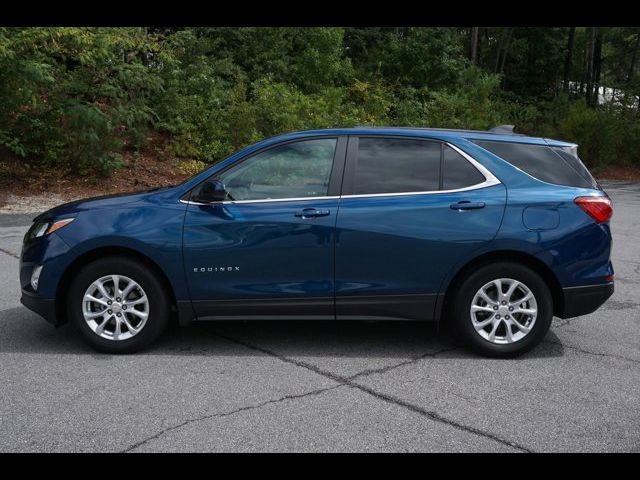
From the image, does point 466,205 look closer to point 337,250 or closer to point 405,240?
point 405,240

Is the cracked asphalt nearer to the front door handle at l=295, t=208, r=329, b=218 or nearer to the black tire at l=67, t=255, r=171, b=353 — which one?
the black tire at l=67, t=255, r=171, b=353

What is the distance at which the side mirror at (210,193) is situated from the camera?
5090 mm

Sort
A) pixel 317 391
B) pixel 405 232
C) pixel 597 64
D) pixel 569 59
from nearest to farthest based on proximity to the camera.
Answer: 1. pixel 317 391
2. pixel 405 232
3. pixel 569 59
4. pixel 597 64

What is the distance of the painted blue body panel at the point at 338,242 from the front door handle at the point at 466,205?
4 cm

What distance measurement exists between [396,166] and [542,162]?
3.70 ft

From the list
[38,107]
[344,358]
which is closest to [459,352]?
[344,358]

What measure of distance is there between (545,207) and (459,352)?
4.19 ft

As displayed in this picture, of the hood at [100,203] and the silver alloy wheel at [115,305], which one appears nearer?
the silver alloy wheel at [115,305]

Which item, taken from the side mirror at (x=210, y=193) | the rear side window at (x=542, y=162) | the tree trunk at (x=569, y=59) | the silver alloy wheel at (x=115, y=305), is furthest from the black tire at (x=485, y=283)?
the tree trunk at (x=569, y=59)

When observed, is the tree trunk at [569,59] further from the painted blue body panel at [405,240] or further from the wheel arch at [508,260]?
the painted blue body panel at [405,240]

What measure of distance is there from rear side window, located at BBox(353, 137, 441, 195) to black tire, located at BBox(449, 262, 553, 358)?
0.75 m

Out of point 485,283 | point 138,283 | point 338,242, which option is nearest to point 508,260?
point 485,283

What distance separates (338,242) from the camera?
5.05 meters

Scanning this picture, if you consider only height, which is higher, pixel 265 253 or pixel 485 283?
pixel 265 253
